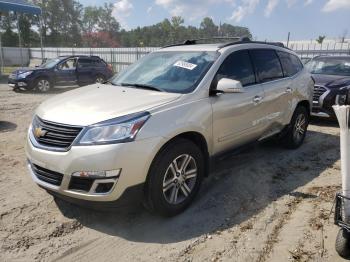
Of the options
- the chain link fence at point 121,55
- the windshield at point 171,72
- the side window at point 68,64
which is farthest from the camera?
the chain link fence at point 121,55

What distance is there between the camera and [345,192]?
284 centimetres

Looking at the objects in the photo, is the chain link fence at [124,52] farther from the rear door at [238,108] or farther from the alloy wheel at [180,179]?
the alloy wheel at [180,179]

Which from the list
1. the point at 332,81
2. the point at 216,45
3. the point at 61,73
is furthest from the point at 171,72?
the point at 61,73

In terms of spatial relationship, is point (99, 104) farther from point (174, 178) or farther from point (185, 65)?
point (185, 65)

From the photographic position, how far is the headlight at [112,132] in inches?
125

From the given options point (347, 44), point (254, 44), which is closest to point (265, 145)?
point (254, 44)

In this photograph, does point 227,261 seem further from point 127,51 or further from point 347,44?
point 127,51

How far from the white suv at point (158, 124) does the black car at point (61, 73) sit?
35.0 ft

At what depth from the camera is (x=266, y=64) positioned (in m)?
Result: 5.23

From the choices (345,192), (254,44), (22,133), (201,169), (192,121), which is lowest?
(22,133)

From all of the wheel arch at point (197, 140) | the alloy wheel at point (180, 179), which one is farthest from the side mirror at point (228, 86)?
the alloy wheel at point (180, 179)

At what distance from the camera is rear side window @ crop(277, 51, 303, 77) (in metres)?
5.73

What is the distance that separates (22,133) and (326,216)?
5865 millimetres

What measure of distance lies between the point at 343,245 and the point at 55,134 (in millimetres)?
2800
